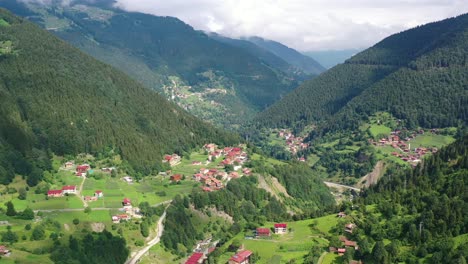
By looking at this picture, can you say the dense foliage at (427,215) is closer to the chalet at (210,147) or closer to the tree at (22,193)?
the tree at (22,193)

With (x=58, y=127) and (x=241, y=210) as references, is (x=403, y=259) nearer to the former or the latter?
(x=241, y=210)

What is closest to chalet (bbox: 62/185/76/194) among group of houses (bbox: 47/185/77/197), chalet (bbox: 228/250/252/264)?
group of houses (bbox: 47/185/77/197)

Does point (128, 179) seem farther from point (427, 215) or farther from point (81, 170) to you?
point (427, 215)

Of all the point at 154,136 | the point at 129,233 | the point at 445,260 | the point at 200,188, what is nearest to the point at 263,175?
the point at 200,188

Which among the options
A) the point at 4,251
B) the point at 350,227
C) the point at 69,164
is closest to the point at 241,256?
the point at 350,227

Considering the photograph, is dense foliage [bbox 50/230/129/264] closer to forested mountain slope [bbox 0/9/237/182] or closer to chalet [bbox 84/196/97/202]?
chalet [bbox 84/196/97/202]

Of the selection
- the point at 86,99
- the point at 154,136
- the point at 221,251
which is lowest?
the point at 221,251
